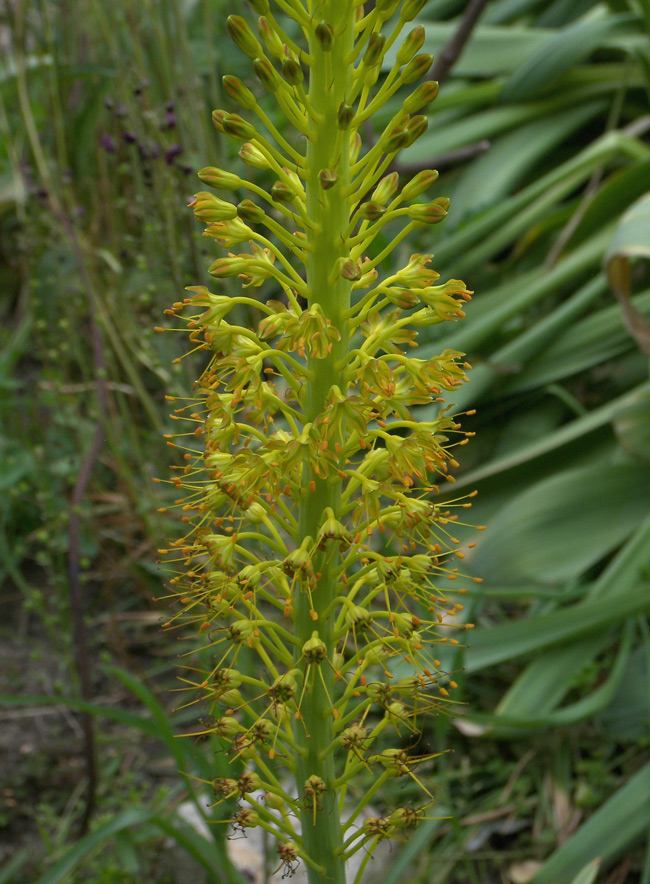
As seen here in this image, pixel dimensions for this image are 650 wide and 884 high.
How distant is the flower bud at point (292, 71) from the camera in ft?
3.80

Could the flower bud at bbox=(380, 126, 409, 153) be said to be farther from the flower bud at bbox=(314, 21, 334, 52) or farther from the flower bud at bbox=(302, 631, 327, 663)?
the flower bud at bbox=(302, 631, 327, 663)

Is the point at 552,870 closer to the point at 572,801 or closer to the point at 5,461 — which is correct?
the point at 572,801

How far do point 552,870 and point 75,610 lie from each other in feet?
4.98

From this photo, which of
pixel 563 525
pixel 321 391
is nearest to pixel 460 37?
pixel 563 525

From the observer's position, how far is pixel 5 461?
316cm

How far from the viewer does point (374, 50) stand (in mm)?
1165

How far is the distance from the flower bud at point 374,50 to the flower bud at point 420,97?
0.07 m

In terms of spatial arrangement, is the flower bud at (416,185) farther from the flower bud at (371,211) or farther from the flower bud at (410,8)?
the flower bud at (410,8)

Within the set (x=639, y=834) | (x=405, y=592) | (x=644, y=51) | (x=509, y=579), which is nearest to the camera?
(x=405, y=592)

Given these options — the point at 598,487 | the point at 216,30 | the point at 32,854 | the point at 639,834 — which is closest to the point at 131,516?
the point at 32,854

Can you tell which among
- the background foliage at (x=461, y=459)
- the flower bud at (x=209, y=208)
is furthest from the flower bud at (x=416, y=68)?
the background foliage at (x=461, y=459)

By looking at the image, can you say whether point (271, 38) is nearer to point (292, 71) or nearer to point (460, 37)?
point (292, 71)

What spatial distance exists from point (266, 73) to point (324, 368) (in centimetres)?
43

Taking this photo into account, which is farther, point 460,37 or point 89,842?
point 460,37
